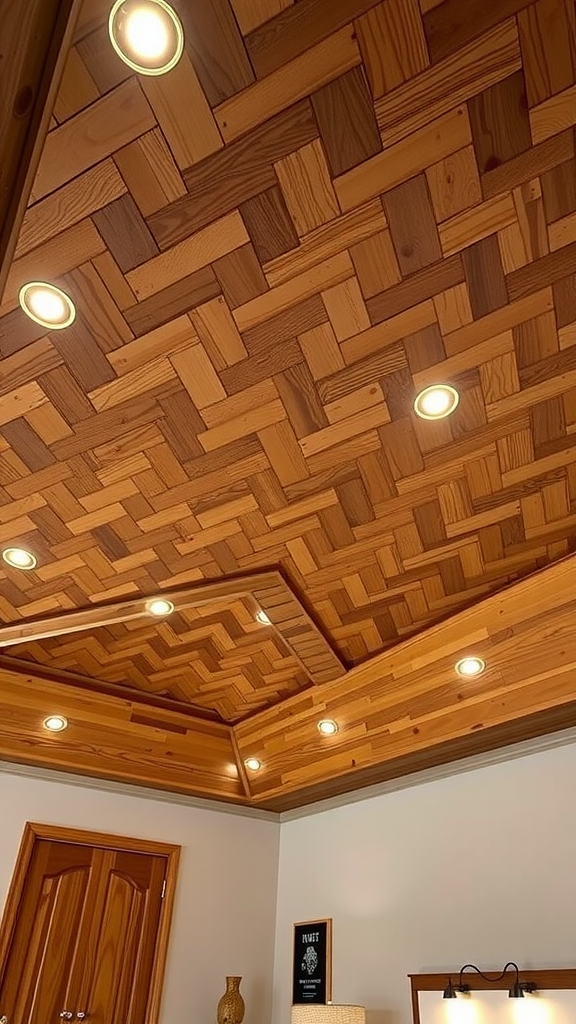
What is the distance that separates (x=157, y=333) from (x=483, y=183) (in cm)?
103

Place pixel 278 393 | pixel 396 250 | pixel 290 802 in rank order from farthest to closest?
1. pixel 290 802
2. pixel 278 393
3. pixel 396 250

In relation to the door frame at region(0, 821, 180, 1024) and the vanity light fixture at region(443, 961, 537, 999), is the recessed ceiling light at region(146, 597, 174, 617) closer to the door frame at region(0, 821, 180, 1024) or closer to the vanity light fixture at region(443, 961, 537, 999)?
the door frame at region(0, 821, 180, 1024)

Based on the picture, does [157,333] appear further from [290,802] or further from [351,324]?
[290,802]

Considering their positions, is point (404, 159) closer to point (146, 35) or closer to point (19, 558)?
point (146, 35)

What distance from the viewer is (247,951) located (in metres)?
4.26

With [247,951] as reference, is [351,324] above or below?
above

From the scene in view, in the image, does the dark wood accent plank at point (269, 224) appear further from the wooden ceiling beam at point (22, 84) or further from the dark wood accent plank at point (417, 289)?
the wooden ceiling beam at point (22, 84)

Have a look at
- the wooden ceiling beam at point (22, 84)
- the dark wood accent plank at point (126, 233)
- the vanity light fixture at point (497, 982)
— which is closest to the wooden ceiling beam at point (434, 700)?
the vanity light fixture at point (497, 982)

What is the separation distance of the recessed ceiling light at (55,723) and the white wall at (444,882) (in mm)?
1818

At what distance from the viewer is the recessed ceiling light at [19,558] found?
301 centimetres

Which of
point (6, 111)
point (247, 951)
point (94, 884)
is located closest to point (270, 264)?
point (6, 111)

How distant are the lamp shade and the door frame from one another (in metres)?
0.96

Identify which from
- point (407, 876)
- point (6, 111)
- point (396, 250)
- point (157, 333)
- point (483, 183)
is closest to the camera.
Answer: point (6, 111)

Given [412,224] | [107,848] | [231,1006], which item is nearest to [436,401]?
[412,224]
